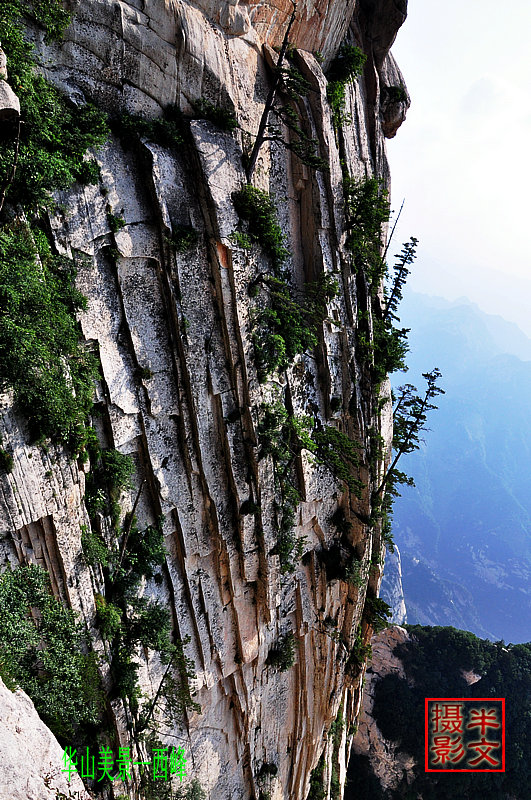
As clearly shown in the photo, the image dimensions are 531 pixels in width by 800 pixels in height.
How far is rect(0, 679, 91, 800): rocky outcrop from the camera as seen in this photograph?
552cm

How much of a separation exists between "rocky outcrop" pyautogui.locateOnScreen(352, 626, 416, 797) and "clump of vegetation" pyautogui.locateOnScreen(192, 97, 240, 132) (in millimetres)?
30379

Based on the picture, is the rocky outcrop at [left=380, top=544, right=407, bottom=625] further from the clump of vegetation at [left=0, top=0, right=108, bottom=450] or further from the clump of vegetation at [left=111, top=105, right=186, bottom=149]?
the clump of vegetation at [left=111, top=105, right=186, bottom=149]

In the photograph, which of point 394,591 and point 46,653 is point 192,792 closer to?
point 46,653

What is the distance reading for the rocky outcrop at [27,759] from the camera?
18.1ft

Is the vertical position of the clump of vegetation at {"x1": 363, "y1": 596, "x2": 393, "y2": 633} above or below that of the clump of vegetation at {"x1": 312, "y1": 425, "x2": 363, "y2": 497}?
below

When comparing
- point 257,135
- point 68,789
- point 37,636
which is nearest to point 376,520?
point 37,636

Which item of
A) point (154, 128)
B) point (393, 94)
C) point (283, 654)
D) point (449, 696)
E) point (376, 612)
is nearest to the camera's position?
point (154, 128)

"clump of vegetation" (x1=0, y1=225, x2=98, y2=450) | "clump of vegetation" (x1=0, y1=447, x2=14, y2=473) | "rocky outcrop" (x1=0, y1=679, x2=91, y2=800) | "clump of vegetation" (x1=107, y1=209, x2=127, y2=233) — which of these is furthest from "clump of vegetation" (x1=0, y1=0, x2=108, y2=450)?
"rocky outcrop" (x1=0, y1=679, x2=91, y2=800)

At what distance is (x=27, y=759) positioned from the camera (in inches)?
234

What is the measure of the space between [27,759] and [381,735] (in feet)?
112

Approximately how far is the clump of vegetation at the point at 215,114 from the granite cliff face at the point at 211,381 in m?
0.23

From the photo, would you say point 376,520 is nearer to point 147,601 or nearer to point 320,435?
point 320,435

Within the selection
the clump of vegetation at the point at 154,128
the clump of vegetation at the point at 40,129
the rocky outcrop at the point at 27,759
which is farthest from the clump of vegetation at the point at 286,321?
the rocky outcrop at the point at 27,759

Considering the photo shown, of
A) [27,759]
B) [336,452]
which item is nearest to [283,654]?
[336,452]
